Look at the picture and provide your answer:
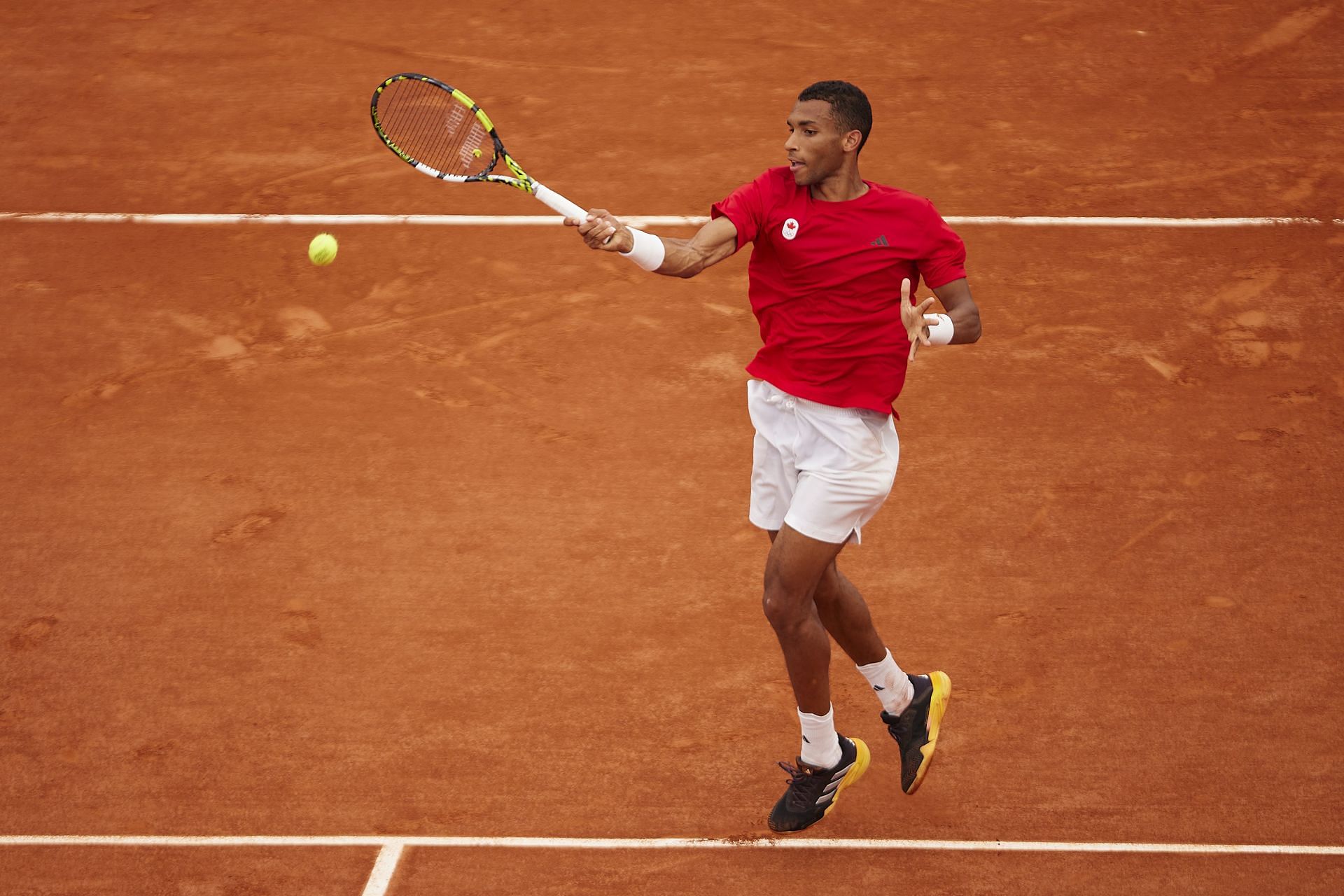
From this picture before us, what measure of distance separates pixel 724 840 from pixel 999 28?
7466 millimetres

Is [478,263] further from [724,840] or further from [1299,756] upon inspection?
[1299,756]

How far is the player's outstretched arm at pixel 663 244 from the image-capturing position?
12.4ft

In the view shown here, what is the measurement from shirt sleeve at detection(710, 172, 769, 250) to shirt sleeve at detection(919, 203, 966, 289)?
53cm

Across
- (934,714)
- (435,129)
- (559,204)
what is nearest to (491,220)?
(435,129)

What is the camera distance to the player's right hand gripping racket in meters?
4.41

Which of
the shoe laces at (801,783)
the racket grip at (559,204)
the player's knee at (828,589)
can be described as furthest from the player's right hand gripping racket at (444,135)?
the shoe laces at (801,783)

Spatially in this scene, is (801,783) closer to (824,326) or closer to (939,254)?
(824,326)

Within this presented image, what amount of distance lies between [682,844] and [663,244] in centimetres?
202

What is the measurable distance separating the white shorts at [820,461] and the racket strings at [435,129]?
55.7 inches

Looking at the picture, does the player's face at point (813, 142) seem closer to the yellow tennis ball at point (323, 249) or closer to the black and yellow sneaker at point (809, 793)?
the black and yellow sneaker at point (809, 793)

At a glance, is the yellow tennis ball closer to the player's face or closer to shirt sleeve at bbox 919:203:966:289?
the player's face

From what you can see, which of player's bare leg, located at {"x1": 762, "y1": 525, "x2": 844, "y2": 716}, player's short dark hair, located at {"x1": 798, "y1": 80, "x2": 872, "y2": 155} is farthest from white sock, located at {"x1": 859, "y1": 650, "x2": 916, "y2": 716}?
player's short dark hair, located at {"x1": 798, "y1": 80, "x2": 872, "y2": 155}

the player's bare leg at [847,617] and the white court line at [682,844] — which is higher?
the player's bare leg at [847,617]

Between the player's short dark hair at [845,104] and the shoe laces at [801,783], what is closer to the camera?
the player's short dark hair at [845,104]
